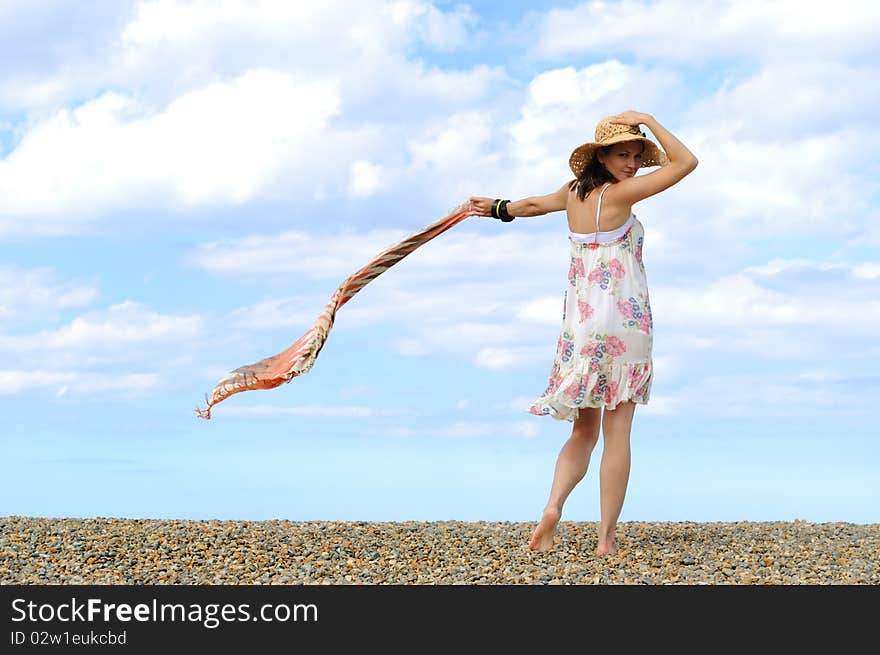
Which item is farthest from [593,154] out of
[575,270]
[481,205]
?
[481,205]

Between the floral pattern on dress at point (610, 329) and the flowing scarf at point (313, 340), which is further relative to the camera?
the flowing scarf at point (313, 340)

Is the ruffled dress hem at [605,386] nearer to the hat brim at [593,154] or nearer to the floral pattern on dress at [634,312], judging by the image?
the floral pattern on dress at [634,312]

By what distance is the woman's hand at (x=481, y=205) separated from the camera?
688cm

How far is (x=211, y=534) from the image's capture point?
718cm

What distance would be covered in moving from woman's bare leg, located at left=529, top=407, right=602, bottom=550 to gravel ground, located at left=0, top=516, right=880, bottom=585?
23 cm

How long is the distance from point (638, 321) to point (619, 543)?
1.68m

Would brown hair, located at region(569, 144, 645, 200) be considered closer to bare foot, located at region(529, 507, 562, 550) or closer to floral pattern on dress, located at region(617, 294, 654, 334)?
floral pattern on dress, located at region(617, 294, 654, 334)

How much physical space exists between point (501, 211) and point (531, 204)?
21cm

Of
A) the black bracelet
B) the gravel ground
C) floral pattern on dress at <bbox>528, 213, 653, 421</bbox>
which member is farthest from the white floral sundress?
the gravel ground

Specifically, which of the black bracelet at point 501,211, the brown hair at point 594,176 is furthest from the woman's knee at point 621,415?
the black bracelet at point 501,211

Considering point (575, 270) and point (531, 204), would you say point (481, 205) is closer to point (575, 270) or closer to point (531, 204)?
point (531, 204)

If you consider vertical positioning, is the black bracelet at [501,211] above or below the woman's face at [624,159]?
below
